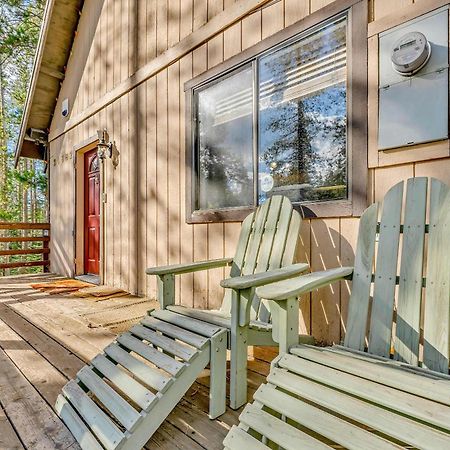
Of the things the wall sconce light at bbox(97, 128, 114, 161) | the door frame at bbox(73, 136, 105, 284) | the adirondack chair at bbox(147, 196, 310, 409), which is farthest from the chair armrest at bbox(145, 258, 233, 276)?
the door frame at bbox(73, 136, 105, 284)

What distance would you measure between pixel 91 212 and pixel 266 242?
3937mm

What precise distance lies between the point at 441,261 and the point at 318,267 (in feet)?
2.90

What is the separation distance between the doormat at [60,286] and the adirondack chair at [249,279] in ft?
9.74

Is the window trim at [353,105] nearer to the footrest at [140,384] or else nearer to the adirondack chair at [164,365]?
the adirondack chair at [164,365]

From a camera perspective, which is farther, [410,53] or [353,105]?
[353,105]

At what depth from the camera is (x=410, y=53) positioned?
1.67 meters

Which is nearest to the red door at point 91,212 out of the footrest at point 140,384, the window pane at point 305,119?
the window pane at point 305,119

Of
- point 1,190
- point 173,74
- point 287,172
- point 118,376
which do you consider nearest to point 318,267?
point 287,172

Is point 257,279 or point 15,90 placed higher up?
point 15,90

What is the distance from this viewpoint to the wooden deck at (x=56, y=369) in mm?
1339

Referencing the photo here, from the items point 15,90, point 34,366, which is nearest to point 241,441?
point 34,366

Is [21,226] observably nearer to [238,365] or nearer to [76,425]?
[76,425]

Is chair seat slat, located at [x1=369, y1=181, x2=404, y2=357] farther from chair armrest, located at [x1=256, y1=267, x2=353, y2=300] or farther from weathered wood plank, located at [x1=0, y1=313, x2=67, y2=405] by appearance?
weathered wood plank, located at [x1=0, y1=313, x2=67, y2=405]

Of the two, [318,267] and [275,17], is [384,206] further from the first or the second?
[275,17]
